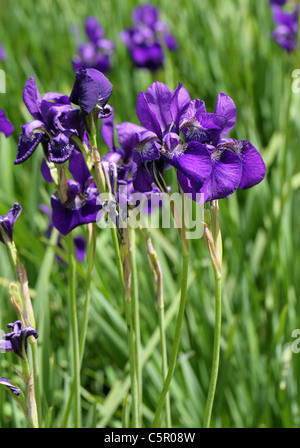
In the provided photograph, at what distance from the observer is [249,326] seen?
4.47 feet

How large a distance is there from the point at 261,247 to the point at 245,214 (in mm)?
115

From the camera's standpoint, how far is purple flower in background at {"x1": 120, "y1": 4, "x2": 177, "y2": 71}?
107 inches

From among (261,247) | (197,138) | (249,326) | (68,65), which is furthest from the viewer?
(68,65)

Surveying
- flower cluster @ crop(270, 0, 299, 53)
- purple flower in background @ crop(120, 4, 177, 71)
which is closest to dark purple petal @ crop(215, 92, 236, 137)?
flower cluster @ crop(270, 0, 299, 53)

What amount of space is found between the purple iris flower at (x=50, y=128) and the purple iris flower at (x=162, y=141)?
3.5 inches

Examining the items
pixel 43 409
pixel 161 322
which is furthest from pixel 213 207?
pixel 43 409

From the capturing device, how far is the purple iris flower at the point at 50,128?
2.32 feet

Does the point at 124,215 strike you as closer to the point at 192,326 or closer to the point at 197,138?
the point at 197,138

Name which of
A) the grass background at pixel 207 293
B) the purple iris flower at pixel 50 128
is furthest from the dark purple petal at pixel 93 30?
the purple iris flower at pixel 50 128

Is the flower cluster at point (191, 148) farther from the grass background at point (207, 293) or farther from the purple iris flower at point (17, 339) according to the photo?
the grass background at point (207, 293)

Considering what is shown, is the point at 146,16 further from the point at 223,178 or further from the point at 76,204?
the point at 223,178

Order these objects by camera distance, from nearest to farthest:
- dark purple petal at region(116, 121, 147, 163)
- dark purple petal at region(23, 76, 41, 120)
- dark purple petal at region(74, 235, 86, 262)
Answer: dark purple petal at region(23, 76, 41, 120)
dark purple petal at region(116, 121, 147, 163)
dark purple petal at region(74, 235, 86, 262)

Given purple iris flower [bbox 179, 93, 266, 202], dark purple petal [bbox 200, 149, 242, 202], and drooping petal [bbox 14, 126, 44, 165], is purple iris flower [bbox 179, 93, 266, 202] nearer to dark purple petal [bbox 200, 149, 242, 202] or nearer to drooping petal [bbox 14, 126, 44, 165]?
dark purple petal [bbox 200, 149, 242, 202]

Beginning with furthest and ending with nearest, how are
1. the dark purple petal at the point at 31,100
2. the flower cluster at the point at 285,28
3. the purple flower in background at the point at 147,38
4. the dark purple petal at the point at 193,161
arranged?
the purple flower in background at the point at 147,38, the flower cluster at the point at 285,28, the dark purple petal at the point at 31,100, the dark purple petal at the point at 193,161
